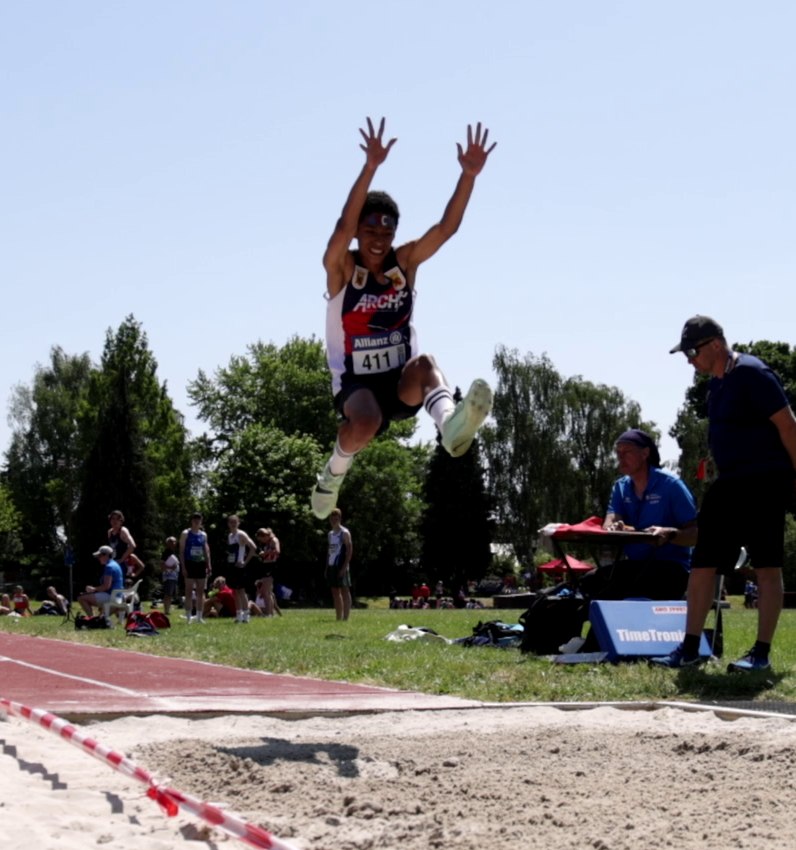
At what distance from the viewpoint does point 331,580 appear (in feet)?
59.6

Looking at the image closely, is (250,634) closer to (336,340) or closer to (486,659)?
(486,659)

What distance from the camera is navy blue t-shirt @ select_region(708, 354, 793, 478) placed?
748 centimetres

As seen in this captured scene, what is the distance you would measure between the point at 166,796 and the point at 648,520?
5600mm

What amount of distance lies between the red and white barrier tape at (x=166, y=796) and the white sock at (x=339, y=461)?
6.42ft

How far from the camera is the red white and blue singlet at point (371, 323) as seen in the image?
632cm

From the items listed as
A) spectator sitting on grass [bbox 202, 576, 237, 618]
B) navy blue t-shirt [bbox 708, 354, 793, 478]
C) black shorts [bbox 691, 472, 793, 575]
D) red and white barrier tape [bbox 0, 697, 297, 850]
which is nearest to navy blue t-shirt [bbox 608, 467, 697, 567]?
black shorts [bbox 691, 472, 793, 575]

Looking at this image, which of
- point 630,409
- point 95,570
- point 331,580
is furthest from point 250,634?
point 630,409

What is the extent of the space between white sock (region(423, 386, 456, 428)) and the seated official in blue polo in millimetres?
2947

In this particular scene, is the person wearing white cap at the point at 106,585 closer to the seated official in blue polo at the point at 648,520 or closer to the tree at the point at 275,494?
the seated official in blue polo at the point at 648,520

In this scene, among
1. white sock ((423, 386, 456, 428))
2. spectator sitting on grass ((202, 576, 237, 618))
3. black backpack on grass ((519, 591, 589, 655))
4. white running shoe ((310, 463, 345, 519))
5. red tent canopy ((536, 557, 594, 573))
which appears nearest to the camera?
white sock ((423, 386, 456, 428))

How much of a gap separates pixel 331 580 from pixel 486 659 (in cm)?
915

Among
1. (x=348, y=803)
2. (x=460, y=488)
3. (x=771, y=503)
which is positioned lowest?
(x=348, y=803)

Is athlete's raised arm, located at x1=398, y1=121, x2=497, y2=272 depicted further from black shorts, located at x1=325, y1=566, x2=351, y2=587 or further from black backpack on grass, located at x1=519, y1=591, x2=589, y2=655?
black shorts, located at x1=325, y1=566, x2=351, y2=587

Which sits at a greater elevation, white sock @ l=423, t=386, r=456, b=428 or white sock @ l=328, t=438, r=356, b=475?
white sock @ l=423, t=386, r=456, b=428
